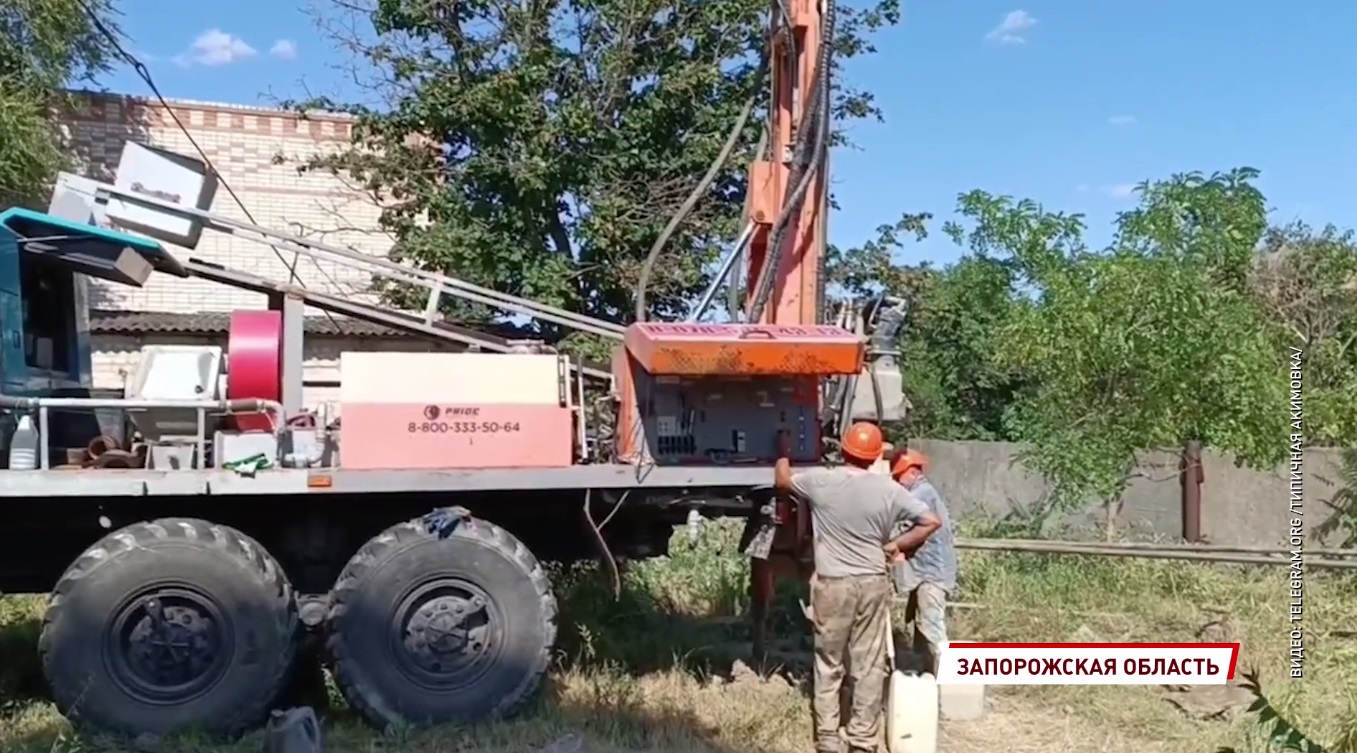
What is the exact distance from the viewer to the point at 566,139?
15.4 meters

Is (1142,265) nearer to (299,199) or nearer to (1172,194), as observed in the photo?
(1172,194)

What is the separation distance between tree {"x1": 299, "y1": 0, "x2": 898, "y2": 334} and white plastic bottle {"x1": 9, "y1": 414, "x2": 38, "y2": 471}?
945 cm

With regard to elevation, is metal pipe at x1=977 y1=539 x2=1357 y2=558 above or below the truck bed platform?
below

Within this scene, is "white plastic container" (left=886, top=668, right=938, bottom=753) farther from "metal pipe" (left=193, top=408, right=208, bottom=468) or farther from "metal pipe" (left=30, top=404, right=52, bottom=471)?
"metal pipe" (left=30, top=404, right=52, bottom=471)

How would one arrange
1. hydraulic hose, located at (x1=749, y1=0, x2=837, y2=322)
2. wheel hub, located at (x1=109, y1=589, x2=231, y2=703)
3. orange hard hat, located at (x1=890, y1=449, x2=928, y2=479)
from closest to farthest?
wheel hub, located at (x1=109, y1=589, x2=231, y2=703)
hydraulic hose, located at (x1=749, y1=0, x2=837, y2=322)
orange hard hat, located at (x1=890, y1=449, x2=928, y2=479)

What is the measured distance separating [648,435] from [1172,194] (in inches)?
227

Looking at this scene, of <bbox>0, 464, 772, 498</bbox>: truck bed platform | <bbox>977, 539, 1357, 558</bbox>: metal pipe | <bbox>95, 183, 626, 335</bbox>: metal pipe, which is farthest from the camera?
<bbox>977, 539, 1357, 558</bbox>: metal pipe

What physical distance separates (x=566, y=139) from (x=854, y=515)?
10216 mm

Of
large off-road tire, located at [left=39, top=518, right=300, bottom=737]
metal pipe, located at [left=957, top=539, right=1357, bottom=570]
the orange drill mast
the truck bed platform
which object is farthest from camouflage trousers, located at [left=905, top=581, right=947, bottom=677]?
large off-road tire, located at [left=39, top=518, right=300, bottom=737]

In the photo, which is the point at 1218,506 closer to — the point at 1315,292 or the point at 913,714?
the point at 913,714

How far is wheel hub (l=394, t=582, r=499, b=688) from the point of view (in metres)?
6.29

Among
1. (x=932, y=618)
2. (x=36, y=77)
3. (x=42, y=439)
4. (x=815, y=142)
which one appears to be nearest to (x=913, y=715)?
(x=932, y=618)

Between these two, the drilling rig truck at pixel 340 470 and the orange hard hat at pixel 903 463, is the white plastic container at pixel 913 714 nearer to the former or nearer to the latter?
the drilling rig truck at pixel 340 470

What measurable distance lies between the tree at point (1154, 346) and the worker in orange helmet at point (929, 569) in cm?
304
